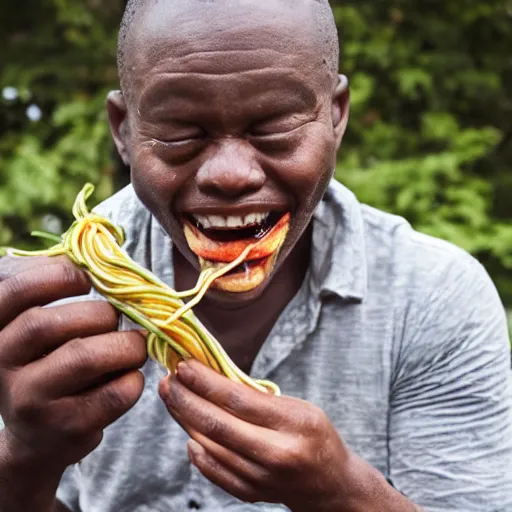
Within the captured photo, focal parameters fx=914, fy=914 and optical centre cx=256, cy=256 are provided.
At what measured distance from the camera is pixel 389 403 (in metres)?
2.22

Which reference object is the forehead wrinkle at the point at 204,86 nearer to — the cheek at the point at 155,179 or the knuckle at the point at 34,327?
the cheek at the point at 155,179

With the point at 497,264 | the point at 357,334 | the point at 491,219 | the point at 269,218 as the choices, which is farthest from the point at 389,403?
the point at 491,219

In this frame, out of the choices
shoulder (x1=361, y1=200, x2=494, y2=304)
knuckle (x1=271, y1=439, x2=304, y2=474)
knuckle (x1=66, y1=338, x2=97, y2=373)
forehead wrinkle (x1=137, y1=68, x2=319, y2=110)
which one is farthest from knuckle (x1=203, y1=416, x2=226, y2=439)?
shoulder (x1=361, y1=200, x2=494, y2=304)

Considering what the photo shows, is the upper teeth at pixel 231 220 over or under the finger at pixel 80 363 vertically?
over

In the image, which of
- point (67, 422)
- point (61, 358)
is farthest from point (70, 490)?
point (61, 358)

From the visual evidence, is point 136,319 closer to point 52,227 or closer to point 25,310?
point 25,310

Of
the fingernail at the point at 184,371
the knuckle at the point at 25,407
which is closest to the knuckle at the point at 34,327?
the knuckle at the point at 25,407

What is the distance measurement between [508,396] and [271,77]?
99cm

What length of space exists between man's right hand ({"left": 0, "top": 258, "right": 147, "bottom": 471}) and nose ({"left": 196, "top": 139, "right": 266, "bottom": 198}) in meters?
0.29

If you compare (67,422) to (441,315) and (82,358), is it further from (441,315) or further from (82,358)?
(441,315)

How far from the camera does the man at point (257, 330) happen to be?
1576mm

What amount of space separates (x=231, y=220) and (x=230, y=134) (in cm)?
16

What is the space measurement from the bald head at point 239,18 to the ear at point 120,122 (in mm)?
117

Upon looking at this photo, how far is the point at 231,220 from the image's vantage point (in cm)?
175
